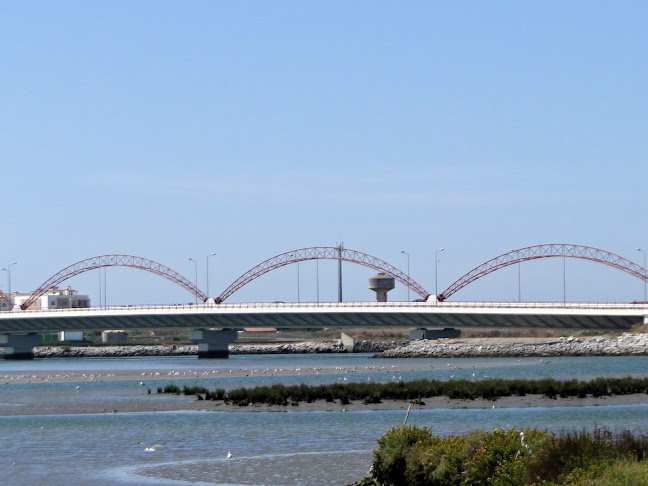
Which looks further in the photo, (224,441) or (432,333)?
(432,333)

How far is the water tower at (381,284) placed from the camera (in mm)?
170500

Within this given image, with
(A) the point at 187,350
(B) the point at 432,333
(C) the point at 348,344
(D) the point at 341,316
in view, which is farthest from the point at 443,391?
(A) the point at 187,350

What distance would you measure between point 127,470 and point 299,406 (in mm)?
20254

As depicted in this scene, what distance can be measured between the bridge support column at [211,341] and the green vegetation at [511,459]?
12139cm

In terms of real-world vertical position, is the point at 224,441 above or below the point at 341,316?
below

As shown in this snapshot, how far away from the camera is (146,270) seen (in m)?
180

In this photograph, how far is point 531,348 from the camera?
12400cm

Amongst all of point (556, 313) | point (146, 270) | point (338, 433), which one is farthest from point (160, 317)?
point (338, 433)

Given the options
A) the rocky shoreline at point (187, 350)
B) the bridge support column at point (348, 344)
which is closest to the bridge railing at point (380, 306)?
the rocky shoreline at point (187, 350)

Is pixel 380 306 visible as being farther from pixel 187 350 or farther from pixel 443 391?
pixel 443 391

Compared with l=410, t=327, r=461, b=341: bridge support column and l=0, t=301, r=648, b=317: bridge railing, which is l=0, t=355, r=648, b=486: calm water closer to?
l=0, t=301, r=648, b=317: bridge railing

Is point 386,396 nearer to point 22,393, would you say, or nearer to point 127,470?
point 127,470

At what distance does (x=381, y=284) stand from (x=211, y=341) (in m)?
34.9

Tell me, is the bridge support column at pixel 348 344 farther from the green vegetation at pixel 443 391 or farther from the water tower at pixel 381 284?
the green vegetation at pixel 443 391
